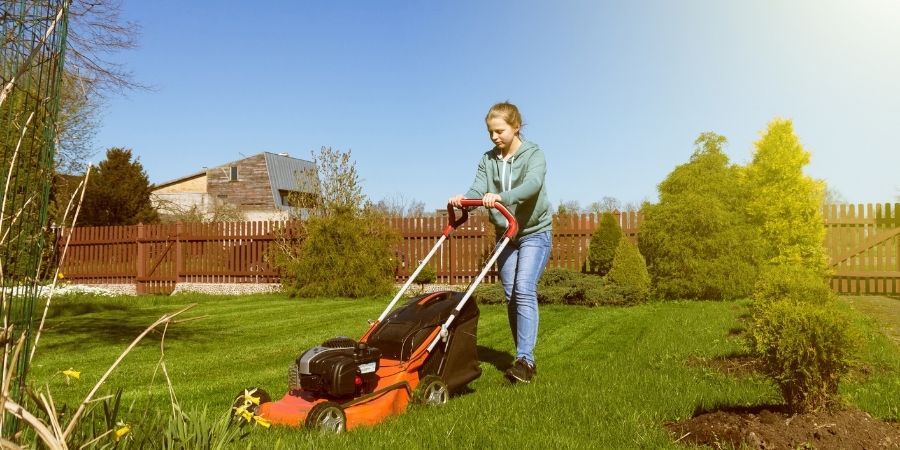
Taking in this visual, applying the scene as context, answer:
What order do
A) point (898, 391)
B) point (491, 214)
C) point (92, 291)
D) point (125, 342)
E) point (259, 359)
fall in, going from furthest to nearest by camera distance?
point (92, 291) < point (125, 342) < point (259, 359) < point (491, 214) < point (898, 391)

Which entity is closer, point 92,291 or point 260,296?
point 260,296

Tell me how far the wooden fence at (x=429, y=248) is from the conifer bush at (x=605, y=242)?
82cm

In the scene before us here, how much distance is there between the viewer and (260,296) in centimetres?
1650

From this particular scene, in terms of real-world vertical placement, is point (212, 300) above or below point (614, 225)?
below

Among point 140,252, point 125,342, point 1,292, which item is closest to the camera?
point 1,292

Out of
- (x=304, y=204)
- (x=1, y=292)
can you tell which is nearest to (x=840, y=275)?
(x=304, y=204)

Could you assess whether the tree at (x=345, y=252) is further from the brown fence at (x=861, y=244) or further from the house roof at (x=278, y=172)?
the house roof at (x=278, y=172)

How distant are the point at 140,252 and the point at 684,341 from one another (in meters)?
16.7

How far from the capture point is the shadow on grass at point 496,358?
20.6 ft

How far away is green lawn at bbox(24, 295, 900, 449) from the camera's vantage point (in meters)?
3.73

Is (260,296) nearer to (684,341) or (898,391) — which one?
(684,341)

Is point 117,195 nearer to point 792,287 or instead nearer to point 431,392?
point 431,392

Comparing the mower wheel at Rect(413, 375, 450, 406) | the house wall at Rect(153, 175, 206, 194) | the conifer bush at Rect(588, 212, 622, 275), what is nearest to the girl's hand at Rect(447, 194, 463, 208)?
the mower wheel at Rect(413, 375, 450, 406)

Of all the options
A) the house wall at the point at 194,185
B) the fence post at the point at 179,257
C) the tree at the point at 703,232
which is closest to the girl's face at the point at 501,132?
the tree at the point at 703,232
